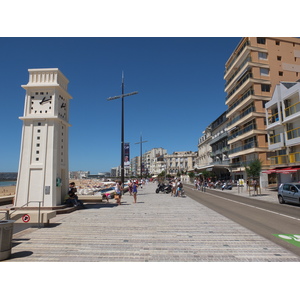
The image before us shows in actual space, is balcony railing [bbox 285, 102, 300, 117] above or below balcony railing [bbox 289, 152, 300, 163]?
above

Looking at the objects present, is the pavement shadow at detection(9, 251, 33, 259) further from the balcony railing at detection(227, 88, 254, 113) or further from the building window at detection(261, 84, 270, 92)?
the building window at detection(261, 84, 270, 92)

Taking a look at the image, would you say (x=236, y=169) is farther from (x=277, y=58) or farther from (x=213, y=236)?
(x=213, y=236)

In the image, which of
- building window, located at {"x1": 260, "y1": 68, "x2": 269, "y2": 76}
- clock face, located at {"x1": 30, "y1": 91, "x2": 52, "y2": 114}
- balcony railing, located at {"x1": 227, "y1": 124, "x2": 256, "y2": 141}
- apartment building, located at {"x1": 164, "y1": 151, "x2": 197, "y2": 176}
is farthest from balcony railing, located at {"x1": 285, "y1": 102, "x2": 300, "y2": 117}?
apartment building, located at {"x1": 164, "y1": 151, "x2": 197, "y2": 176}

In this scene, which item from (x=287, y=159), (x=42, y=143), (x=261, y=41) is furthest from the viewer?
(x=261, y=41)

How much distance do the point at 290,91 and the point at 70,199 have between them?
27.4 meters

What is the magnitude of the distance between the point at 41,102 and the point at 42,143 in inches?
91.6

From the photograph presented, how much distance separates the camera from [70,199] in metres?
12.8

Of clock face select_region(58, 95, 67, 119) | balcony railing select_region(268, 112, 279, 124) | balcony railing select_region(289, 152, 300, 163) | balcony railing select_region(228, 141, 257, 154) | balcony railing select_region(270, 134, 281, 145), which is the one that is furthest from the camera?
balcony railing select_region(228, 141, 257, 154)

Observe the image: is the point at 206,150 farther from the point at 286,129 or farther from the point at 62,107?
the point at 62,107

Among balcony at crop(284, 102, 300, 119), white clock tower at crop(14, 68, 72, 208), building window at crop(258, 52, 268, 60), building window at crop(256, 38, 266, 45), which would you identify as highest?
building window at crop(256, 38, 266, 45)

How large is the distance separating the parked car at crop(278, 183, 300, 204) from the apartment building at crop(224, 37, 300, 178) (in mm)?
19414

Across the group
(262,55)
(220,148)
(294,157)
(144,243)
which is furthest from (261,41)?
(144,243)

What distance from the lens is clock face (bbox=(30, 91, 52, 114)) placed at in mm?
12312

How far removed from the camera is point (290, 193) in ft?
52.7
